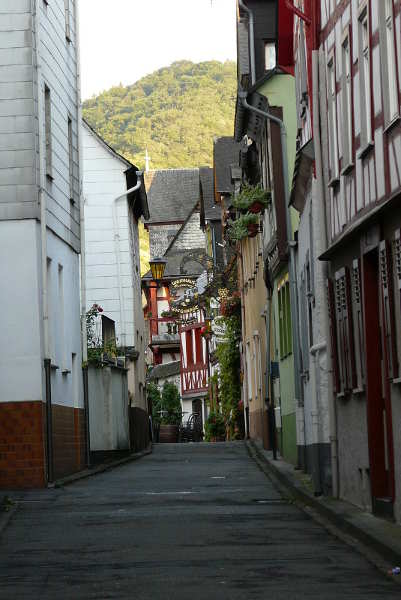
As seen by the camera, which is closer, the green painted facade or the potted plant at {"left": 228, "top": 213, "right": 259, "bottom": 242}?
the green painted facade

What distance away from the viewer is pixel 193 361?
84.2m

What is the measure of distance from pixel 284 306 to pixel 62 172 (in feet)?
17.3

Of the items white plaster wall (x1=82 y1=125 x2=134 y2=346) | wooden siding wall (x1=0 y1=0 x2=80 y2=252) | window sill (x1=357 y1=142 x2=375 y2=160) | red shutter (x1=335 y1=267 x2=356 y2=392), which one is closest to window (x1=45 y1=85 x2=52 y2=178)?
wooden siding wall (x1=0 y1=0 x2=80 y2=252)

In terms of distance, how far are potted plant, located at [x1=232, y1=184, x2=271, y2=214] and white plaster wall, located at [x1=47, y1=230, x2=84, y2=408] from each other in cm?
477

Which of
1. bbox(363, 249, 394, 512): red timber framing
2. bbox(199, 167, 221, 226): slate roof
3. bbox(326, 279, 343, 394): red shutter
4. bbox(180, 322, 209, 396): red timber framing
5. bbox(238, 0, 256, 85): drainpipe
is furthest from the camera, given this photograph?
bbox(180, 322, 209, 396): red timber framing

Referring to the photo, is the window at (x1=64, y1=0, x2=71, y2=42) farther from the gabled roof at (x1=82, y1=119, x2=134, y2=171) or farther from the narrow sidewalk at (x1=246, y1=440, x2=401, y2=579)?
the gabled roof at (x1=82, y1=119, x2=134, y2=171)

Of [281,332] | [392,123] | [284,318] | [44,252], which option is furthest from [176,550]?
[281,332]

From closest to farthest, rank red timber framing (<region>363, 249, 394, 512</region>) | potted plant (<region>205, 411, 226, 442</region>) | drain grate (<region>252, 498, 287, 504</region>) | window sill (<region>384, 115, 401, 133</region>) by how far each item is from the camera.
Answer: window sill (<region>384, 115, 401, 133</region>) < red timber framing (<region>363, 249, 394, 512</region>) < drain grate (<region>252, 498, 287, 504</region>) < potted plant (<region>205, 411, 226, 442</region>)

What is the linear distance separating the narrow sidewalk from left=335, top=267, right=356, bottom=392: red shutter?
1423 millimetres

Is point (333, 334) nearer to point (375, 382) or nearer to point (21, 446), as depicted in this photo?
point (375, 382)

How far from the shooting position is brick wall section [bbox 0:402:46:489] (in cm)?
2248

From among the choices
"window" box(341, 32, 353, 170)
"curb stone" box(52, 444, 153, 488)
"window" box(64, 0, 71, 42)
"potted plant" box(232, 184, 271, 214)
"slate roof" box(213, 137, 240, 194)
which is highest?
"slate roof" box(213, 137, 240, 194)

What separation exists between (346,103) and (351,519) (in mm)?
4929

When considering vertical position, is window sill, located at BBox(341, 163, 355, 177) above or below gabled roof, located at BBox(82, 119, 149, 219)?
below
